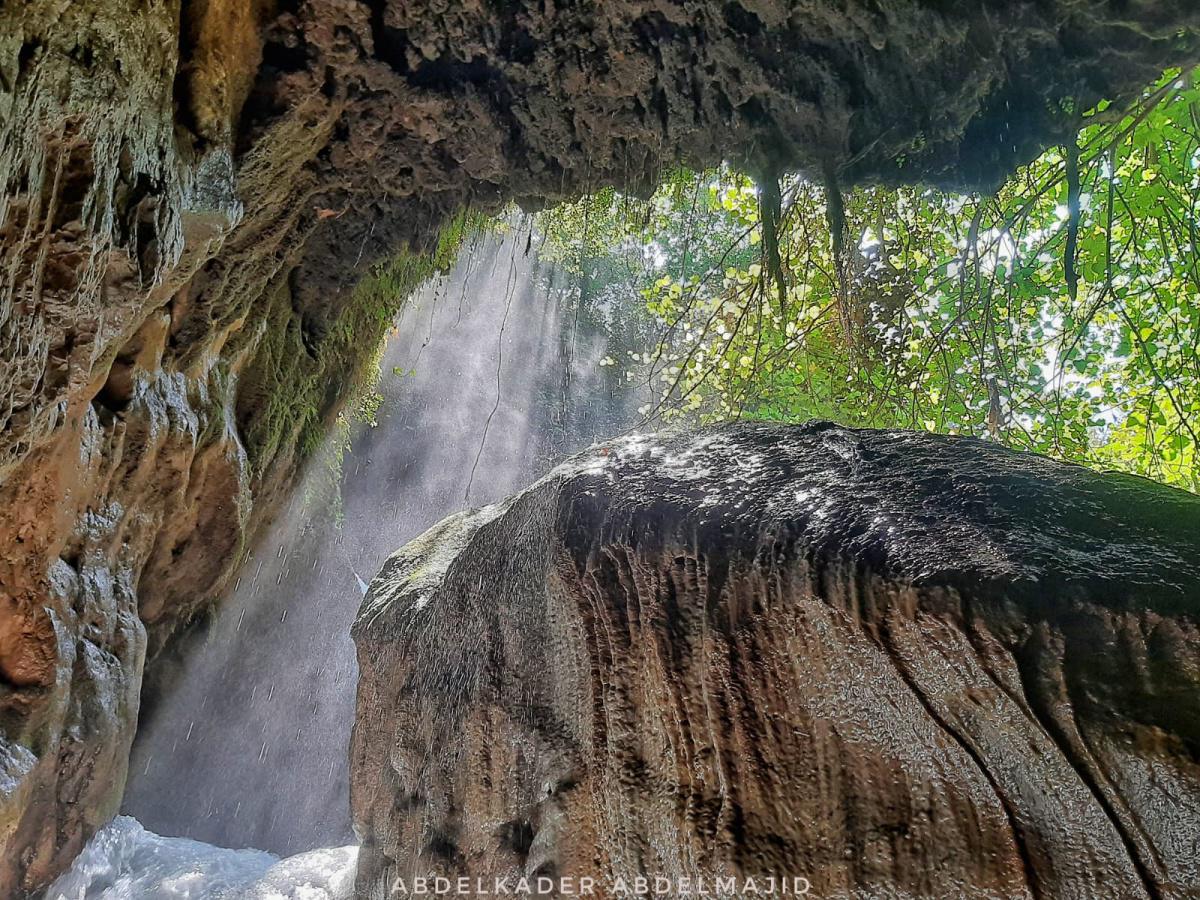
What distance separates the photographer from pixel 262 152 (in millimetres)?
3928

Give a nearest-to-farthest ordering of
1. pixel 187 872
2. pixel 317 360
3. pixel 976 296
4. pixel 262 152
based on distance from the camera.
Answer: pixel 262 152 < pixel 976 296 < pixel 317 360 < pixel 187 872

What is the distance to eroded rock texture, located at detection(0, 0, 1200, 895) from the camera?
9.55 ft

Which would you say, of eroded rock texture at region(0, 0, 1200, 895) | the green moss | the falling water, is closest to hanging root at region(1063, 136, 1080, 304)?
eroded rock texture at region(0, 0, 1200, 895)

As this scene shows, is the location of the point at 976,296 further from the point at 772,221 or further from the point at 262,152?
the point at 262,152

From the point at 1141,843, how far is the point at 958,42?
3307 mm

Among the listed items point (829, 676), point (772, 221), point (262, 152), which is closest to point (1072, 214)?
point (772, 221)

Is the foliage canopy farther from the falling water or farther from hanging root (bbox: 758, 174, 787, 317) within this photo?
the falling water

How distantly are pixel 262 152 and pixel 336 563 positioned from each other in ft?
28.6

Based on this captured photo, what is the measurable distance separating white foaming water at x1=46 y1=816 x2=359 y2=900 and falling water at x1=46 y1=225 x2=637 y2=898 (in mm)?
64

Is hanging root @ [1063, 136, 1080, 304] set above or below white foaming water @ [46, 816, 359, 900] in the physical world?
above

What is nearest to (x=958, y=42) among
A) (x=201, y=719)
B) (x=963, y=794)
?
(x=963, y=794)

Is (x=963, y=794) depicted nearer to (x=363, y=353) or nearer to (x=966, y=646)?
(x=966, y=646)

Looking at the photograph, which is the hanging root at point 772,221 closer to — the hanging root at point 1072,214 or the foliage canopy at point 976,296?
the foliage canopy at point 976,296

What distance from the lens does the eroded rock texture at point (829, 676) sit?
6.79 ft
